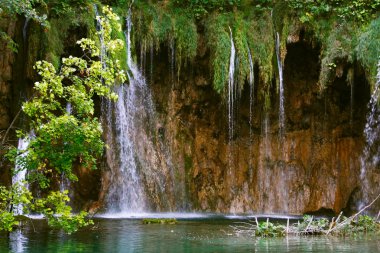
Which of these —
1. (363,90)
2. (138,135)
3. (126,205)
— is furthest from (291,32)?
(126,205)

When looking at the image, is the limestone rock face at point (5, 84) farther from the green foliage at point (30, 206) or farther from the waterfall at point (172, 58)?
the green foliage at point (30, 206)

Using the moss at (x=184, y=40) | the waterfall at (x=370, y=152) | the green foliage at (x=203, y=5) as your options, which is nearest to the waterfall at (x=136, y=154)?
the moss at (x=184, y=40)

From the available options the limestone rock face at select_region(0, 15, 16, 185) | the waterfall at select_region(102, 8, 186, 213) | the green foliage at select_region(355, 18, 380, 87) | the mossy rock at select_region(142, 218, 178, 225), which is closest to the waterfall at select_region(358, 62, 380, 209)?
the green foliage at select_region(355, 18, 380, 87)

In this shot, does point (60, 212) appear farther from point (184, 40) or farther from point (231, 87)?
point (184, 40)

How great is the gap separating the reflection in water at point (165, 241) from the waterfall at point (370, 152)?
6.96m

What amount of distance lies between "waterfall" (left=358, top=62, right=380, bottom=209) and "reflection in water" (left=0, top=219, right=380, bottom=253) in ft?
22.8

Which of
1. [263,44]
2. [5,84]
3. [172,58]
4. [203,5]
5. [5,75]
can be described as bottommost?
[5,84]

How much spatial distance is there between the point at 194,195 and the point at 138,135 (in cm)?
291

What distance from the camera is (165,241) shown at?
10.6 metres

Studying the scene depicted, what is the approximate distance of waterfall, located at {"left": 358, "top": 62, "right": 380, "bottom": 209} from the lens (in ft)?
58.4

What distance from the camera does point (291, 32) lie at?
18.2 meters

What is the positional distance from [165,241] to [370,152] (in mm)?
10236

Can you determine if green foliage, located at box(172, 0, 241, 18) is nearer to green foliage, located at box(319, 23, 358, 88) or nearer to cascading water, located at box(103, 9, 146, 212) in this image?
cascading water, located at box(103, 9, 146, 212)

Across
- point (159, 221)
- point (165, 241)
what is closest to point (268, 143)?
point (159, 221)
